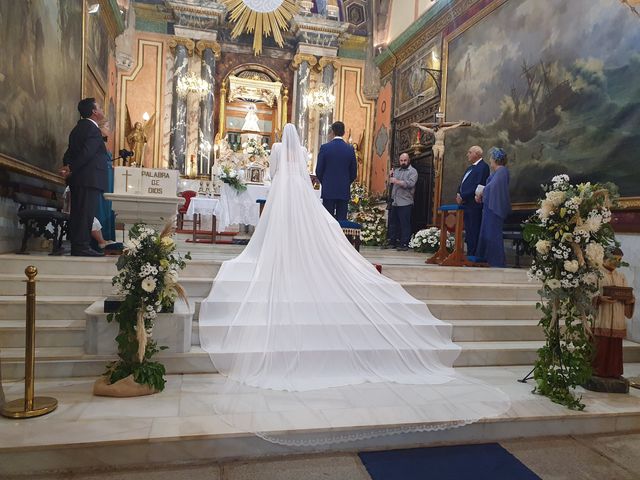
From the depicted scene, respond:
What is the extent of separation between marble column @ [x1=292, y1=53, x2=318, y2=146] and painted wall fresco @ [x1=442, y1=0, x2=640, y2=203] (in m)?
4.78

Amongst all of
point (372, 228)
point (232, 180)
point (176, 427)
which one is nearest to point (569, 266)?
point (176, 427)

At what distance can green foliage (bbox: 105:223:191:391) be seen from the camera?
10.9ft

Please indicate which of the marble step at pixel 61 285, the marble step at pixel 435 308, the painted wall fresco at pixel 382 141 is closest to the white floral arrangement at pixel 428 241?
the marble step at pixel 435 308

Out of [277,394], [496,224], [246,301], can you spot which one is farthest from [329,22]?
[277,394]

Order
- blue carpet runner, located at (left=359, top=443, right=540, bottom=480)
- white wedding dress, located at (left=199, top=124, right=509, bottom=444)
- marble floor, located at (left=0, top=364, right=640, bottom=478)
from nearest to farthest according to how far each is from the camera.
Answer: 1. marble floor, located at (left=0, top=364, right=640, bottom=478)
2. blue carpet runner, located at (left=359, top=443, right=540, bottom=480)
3. white wedding dress, located at (left=199, top=124, right=509, bottom=444)

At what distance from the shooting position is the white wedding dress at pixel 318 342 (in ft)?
10.5

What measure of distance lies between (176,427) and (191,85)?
11008mm

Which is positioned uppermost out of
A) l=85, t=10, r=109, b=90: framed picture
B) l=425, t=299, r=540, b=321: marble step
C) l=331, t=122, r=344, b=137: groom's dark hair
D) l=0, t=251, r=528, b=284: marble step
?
l=85, t=10, r=109, b=90: framed picture

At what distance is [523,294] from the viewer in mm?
5645

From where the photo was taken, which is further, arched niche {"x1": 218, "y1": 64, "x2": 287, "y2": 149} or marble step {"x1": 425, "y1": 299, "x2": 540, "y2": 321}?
arched niche {"x1": 218, "y1": 64, "x2": 287, "y2": 149}

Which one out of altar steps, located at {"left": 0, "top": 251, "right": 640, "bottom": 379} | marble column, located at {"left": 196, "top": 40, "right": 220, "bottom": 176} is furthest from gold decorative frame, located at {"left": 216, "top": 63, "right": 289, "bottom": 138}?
altar steps, located at {"left": 0, "top": 251, "right": 640, "bottom": 379}

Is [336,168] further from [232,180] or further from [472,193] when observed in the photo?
[232,180]

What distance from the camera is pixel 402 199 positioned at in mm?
8969

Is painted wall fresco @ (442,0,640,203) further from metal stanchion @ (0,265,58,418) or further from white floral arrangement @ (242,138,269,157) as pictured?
metal stanchion @ (0,265,58,418)
